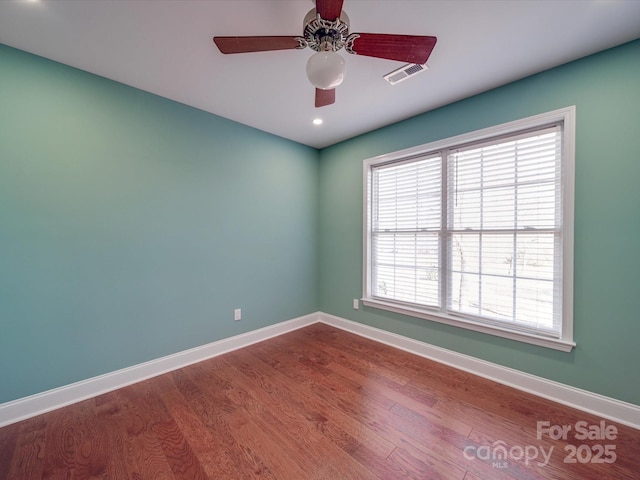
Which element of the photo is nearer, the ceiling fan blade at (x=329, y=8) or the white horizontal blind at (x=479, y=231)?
the ceiling fan blade at (x=329, y=8)

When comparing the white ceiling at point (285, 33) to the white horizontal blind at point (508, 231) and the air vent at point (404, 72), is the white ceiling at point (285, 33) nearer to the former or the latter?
the air vent at point (404, 72)

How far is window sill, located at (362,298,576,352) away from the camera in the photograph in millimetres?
1991

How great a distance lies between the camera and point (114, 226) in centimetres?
219

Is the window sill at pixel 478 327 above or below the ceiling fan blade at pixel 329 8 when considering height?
below

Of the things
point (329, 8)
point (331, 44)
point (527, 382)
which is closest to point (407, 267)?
point (527, 382)

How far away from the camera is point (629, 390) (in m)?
1.75

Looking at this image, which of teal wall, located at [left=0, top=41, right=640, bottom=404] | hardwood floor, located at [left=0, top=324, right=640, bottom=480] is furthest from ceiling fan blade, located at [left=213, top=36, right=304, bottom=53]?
hardwood floor, located at [left=0, top=324, right=640, bottom=480]

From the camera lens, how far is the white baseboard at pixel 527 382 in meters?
1.77

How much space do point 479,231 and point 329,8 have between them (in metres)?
2.20

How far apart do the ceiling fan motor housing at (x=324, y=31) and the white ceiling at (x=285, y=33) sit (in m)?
0.25

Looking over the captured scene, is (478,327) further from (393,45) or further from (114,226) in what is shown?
(114,226)

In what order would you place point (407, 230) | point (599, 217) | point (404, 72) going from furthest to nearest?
point (407, 230) < point (404, 72) < point (599, 217)

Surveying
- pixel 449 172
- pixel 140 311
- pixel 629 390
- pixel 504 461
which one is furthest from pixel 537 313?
pixel 140 311

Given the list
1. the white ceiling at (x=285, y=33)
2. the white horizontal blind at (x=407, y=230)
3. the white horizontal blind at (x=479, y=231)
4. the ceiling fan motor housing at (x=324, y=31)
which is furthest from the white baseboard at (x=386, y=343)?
the ceiling fan motor housing at (x=324, y=31)
